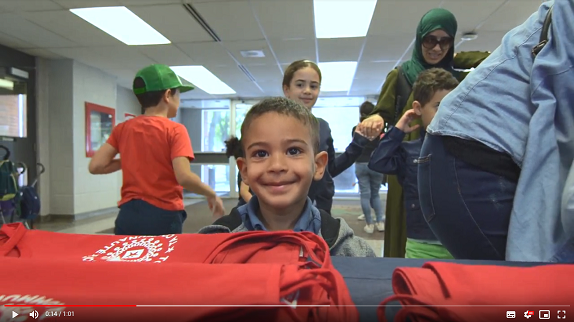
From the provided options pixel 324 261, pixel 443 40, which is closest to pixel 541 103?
pixel 324 261

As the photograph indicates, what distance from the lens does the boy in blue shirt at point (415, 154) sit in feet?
3.89

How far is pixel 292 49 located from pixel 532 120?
4.66 m

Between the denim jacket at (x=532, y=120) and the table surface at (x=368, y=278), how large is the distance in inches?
4.9

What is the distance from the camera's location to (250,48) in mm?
4816

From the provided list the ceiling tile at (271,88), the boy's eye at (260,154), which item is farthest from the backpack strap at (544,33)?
the ceiling tile at (271,88)

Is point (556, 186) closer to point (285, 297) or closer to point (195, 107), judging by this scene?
point (285, 297)

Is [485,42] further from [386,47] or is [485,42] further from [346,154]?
[346,154]

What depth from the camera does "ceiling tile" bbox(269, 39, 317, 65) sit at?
181 inches

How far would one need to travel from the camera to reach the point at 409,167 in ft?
4.35

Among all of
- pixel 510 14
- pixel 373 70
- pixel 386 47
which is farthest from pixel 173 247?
pixel 373 70

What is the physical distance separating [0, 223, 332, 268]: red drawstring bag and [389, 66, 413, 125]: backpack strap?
127 centimetres

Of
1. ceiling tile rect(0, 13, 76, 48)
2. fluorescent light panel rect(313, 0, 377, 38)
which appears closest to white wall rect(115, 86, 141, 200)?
ceiling tile rect(0, 13, 76, 48)

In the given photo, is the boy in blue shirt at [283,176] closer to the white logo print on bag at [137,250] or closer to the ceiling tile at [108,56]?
the white logo print on bag at [137,250]

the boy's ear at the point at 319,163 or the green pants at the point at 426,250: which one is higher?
the boy's ear at the point at 319,163
